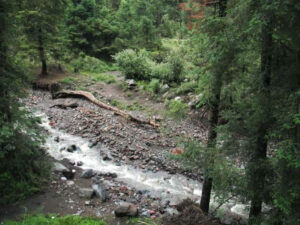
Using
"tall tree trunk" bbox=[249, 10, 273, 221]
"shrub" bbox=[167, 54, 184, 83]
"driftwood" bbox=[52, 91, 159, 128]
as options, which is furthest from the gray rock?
"shrub" bbox=[167, 54, 184, 83]

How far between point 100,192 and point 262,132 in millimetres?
5533

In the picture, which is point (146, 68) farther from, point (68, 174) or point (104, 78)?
point (68, 174)

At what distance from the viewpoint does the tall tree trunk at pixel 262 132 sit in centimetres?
489

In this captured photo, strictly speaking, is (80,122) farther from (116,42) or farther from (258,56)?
(116,42)

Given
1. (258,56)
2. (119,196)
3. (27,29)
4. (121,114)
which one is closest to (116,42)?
(27,29)

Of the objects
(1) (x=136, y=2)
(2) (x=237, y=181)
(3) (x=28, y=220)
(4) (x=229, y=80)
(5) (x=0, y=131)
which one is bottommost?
(3) (x=28, y=220)

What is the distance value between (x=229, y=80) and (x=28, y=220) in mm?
6172

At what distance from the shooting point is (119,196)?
8.32 metres

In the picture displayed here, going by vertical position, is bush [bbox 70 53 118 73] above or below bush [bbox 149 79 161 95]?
above

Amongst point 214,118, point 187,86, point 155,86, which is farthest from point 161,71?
point 214,118

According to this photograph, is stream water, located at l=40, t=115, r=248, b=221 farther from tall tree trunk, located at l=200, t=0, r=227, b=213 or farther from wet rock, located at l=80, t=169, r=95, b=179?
tall tree trunk, located at l=200, t=0, r=227, b=213

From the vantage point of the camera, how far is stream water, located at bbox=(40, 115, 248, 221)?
8898 millimetres

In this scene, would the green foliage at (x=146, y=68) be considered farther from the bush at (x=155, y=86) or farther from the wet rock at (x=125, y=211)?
the wet rock at (x=125, y=211)

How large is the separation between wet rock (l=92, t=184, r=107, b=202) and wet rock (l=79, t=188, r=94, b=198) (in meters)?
0.17
